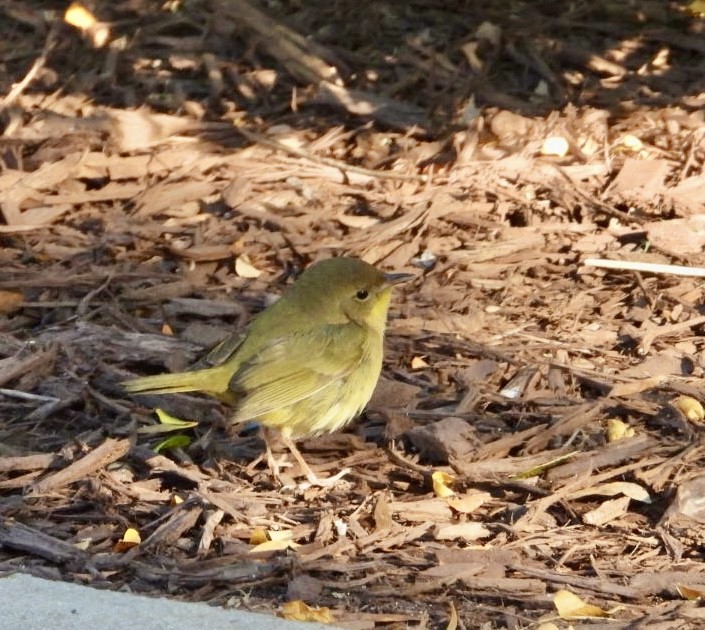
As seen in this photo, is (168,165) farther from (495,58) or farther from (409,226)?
(495,58)

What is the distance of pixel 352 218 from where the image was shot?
6.97 meters

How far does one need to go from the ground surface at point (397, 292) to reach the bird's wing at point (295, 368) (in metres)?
0.28

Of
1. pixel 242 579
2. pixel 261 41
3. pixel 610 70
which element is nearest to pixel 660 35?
pixel 610 70

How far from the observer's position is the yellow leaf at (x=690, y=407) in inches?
211

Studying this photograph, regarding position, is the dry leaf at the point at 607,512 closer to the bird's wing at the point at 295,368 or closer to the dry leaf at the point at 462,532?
the dry leaf at the point at 462,532

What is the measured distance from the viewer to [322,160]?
290 inches

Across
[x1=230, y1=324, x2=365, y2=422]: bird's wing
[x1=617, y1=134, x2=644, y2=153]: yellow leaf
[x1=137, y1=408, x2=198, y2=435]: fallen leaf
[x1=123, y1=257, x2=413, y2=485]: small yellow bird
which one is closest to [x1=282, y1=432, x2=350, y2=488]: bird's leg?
[x1=123, y1=257, x2=413, y2=485]: small yellow bird

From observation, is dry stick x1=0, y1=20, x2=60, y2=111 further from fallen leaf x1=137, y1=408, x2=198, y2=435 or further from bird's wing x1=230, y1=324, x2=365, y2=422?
bird's wing x1=230, y1=324, x2=365, y2=422

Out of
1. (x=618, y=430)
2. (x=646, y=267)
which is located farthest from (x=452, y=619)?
(x=646, y=267)

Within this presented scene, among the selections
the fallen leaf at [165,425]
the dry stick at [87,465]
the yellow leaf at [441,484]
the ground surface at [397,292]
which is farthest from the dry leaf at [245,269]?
the yellow leaf at [441,484]

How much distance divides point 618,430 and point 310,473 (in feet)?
4.04

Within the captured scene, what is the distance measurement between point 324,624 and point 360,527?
768mm

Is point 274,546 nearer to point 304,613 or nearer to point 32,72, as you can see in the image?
point 304,613

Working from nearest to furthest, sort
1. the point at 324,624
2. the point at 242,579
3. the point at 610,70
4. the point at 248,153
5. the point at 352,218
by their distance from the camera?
the point at 324,624 < the point at 242,579 < the point at 352,218 < the point at 248,153 < the point at 610,70
